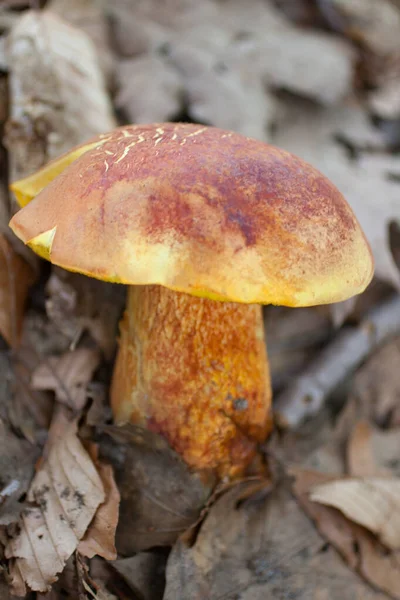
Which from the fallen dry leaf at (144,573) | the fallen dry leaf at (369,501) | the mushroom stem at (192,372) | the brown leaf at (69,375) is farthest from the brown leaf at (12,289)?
the fallen dry leaf at (369,501)

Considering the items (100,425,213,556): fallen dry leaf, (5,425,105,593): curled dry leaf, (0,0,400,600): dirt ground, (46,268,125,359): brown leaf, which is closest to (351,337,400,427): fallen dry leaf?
(0,0,400,600): dirt ground

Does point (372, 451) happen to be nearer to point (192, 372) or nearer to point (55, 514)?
point (192, 372)

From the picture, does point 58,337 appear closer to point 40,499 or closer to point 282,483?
point 40,499

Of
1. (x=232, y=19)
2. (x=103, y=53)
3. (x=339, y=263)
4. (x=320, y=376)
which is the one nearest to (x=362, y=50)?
(x=232, y=19)

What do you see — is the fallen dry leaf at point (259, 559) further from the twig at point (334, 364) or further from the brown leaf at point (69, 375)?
the brown leaf at point (69, 375)

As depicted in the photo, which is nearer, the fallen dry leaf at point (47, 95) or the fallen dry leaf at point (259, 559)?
the fallen dry leaf at point (259, 559)

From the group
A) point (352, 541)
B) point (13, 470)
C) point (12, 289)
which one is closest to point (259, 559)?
point (352, 541)

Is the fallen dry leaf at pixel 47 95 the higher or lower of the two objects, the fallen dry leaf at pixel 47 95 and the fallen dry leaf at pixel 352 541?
the higher
